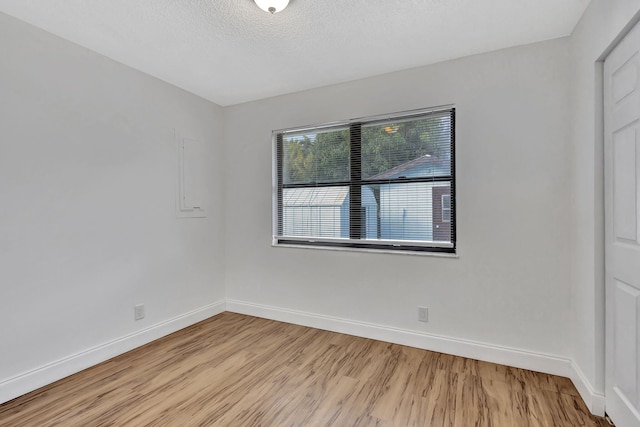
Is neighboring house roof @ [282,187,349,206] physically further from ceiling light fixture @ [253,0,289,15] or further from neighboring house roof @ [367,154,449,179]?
ceiling light fixture @ [253,0,289,15]

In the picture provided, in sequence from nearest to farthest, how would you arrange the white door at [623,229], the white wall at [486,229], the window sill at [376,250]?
the white door at [623,229]
the white wall at [486,229]
the window sill at [376,250]

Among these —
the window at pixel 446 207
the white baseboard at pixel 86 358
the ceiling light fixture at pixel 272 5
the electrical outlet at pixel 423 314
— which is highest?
the ceiling light fixture at pixel 272 5

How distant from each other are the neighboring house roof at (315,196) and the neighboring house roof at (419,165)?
470 millimetres

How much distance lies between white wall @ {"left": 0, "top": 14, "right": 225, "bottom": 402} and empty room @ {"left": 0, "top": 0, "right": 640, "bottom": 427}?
15 millimetres

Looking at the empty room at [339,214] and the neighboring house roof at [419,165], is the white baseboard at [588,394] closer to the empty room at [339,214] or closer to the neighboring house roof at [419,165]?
the empty room at [339,214]

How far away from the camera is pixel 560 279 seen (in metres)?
2.29

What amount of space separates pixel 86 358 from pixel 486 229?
3430 mm

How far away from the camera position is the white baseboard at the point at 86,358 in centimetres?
204

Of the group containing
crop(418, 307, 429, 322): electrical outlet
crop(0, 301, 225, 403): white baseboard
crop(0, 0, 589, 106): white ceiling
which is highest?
crop(0, 0, 589, 106): white ceiling

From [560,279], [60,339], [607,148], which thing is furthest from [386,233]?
[60,339]

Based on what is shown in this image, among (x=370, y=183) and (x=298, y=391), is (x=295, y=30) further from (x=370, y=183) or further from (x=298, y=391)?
(x=298, y=391)

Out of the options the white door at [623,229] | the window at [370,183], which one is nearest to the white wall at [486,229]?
the window at [370,183]

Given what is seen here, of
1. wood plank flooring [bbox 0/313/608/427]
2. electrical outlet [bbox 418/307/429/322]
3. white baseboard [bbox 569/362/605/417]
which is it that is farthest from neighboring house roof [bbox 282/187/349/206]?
white baseboard [bbox 569/362/605/417]

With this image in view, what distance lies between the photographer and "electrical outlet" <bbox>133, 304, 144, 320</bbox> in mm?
2814
